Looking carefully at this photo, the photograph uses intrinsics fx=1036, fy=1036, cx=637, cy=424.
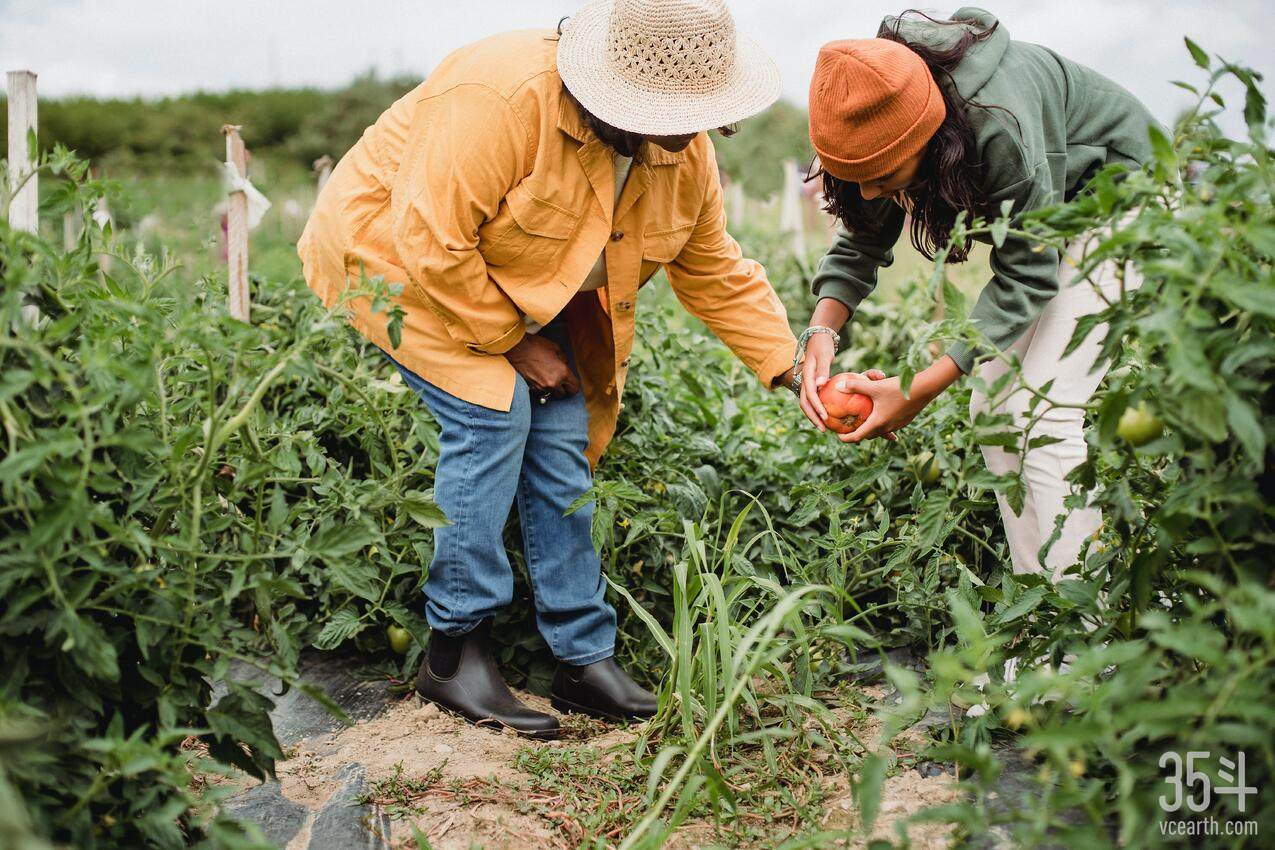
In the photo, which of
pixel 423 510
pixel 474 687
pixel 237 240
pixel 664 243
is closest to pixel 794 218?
pixel 237 240

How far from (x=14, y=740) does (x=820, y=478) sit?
2.01m

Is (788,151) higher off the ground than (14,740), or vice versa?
→ (14,740)

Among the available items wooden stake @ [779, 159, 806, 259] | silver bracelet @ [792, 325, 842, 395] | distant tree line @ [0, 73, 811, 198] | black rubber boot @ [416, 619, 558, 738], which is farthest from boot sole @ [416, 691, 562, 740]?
distant tree line @ [0, 73, 811, 198]

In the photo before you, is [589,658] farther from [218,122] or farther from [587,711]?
[218,122]

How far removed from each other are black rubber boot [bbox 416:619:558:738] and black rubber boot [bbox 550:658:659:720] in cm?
10

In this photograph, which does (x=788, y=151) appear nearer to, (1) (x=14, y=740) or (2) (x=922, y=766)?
(2) (x=922, y=766)

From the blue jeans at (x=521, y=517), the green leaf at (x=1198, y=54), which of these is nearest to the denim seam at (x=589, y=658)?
the blue jeans at (x=521, y=517)

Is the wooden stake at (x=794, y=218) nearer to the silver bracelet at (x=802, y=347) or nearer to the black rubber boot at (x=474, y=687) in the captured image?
the silver bracelet at (x=802, y=347)

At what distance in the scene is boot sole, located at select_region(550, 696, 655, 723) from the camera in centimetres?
236

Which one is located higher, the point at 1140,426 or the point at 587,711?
the point at 1140,426

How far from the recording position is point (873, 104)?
196 cm

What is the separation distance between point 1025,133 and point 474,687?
1.64 metres

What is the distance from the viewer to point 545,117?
82.7 inches

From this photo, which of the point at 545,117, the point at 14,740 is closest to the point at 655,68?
the point at 545,117
